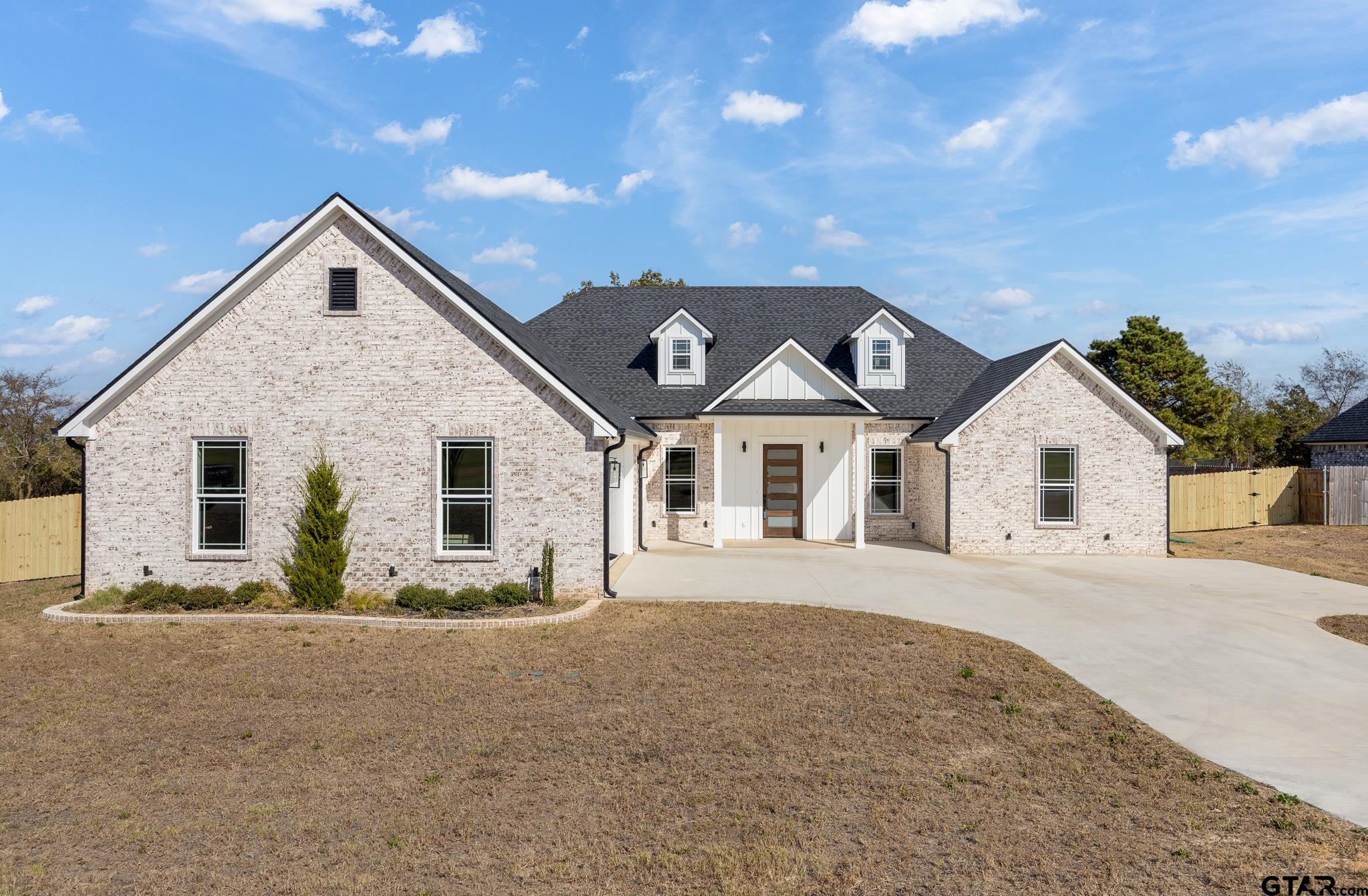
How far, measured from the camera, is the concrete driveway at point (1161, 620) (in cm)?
751

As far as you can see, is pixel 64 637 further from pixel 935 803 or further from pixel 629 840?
pixel 935 803

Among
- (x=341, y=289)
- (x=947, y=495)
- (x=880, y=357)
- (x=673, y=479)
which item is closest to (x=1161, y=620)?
(x=947, y=495)

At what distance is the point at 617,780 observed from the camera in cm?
656

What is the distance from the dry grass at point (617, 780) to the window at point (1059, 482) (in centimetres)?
1046

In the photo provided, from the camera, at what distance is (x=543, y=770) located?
22.2 ft

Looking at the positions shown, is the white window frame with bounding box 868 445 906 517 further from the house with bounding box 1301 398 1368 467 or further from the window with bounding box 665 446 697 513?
the house with bounding box 1301 398 1368 467

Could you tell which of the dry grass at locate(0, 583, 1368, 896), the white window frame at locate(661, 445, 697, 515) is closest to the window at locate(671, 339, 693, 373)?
the white window frame at locate(661, 445, 697, 515)

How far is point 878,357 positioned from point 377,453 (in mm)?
15119

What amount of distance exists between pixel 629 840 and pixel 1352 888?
15.2 ft

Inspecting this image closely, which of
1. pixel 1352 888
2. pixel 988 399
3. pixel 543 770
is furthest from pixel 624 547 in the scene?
pixel 1352 888

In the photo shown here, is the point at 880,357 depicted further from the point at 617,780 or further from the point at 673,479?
the point at 617,780

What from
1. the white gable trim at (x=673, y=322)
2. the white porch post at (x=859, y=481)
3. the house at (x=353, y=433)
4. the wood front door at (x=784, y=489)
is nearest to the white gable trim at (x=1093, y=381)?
the white porch post at (x=859, y=481)

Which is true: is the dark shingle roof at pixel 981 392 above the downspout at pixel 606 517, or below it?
above

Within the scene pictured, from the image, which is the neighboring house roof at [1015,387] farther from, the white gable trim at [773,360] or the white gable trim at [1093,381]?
the white gable trim at [773,360]
